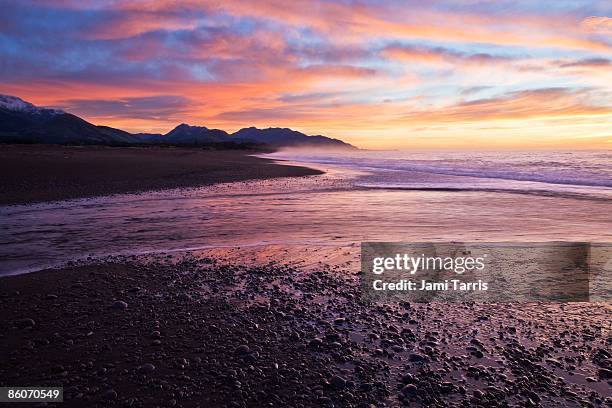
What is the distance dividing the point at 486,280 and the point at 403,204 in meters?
10.6

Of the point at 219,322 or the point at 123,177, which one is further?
the point at 123,177

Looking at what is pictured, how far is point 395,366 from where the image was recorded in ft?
15.6

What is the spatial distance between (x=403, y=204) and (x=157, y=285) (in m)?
13.2

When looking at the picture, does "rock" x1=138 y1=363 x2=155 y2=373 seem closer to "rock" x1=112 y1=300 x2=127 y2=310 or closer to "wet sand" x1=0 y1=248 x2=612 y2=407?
"wet sand" x1=0 y1=248 x2=612 y2=407

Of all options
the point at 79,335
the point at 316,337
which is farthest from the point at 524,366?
the point at 79,335

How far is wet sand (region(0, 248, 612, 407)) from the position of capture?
4.25 metres

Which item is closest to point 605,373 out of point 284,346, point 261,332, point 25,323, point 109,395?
point 284,346

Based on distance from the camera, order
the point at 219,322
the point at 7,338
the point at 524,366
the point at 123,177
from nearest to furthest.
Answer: the point at 524,366 → the point at 7,338 → the point at 219,322 → the point at 123,177

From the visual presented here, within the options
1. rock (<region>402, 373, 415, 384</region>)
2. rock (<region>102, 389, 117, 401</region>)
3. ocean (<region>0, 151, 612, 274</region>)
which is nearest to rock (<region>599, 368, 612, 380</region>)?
rock (<region>402, 373, 415, 384</region>)

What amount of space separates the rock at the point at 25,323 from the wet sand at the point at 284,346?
0.03 metres

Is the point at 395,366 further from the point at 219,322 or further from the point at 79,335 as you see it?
the point at 79,335

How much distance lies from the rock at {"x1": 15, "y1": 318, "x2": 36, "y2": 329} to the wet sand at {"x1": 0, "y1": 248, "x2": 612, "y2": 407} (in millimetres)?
26

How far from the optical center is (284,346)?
5.23 metres

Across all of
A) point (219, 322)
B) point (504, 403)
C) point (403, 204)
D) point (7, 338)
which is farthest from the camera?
point (403, 204)
